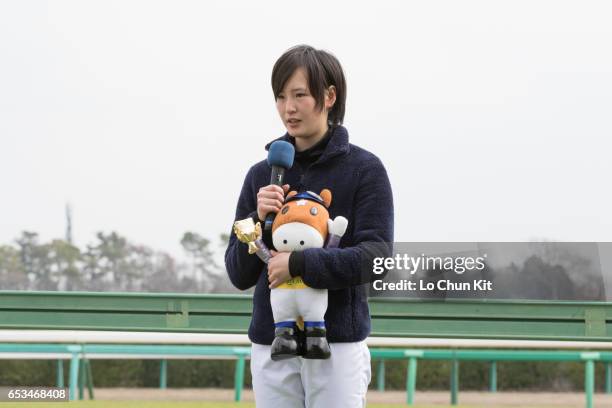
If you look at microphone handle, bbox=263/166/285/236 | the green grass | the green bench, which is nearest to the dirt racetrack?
the green grass

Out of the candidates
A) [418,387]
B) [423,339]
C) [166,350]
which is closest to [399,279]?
[423,339]

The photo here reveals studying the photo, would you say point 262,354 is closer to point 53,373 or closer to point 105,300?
point 105,300

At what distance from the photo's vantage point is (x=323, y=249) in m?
2.03

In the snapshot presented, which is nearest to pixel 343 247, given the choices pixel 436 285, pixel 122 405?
pixel 436 285

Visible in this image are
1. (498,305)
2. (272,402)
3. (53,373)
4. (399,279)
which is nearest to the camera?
(272,402)

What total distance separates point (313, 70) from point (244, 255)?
0.45m

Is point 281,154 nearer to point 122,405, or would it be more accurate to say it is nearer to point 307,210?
point 307,210

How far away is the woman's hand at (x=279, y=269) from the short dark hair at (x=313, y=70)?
36 centimetres

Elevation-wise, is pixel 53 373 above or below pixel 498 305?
below

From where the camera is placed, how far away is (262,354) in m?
2.11

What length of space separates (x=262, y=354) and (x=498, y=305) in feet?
13.5

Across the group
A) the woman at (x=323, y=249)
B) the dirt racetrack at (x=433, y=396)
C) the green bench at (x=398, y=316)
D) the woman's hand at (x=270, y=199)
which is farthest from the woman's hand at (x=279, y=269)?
the dirt racetrack at (x=433, y=396)

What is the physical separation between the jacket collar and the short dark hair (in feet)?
0.26

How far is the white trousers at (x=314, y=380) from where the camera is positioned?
6.72 feet
